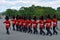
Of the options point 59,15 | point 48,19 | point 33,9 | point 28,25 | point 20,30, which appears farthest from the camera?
point 33,9

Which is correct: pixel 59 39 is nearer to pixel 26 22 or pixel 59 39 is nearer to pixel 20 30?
pixel 26 22

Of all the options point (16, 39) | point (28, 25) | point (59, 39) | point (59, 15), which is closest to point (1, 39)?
point (16, 39)

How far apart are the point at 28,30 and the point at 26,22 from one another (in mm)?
1316

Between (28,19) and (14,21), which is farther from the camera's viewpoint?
(14,21)

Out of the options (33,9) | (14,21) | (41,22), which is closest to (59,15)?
(33,9)

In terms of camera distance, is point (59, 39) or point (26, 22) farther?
point (26, 22)

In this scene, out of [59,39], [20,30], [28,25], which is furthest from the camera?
[20,30]

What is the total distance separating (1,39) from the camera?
970 inches

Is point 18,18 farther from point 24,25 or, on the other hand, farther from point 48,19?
point 48,19

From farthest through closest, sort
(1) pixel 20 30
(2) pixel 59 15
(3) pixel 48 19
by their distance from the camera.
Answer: (2) pixel 59 15
(1) pixel 20 30
(3) pixel 48 19

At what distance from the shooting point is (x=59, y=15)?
10700 cm

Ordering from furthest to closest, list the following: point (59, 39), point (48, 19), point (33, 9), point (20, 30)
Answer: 1. point (33, 9)
2. point (20, 30)
3. point (48, 19)
4. point (59, 39)

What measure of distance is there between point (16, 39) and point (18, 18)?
13036 millimetres

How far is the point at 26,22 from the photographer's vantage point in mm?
33969
